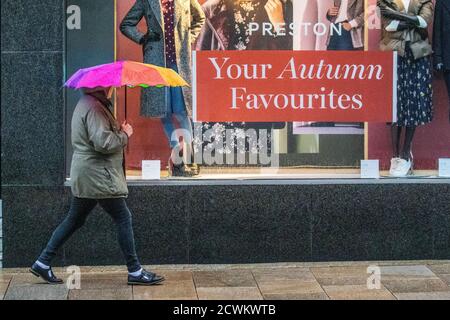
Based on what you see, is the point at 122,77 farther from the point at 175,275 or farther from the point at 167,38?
the point at 175,275

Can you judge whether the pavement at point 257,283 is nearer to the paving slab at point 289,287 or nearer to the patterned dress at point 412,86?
the paving slab at point 289,287

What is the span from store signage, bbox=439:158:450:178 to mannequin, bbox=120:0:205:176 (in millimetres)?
2357

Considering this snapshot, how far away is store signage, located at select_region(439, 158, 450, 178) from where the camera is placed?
361 inches

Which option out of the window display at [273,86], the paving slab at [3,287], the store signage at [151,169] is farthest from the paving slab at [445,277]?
the paving slab at [3,287]

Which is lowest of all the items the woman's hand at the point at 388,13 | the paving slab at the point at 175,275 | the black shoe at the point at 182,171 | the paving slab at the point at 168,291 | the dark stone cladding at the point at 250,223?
the paving slab at the point at 168,291

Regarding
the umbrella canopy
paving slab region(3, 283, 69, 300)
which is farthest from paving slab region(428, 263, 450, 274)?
paving slab region(3, 283, 69, 300)

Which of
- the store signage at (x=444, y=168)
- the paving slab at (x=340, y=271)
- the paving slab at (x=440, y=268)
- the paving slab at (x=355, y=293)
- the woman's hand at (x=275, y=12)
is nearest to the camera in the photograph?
the paving slab at (x=355, y=293)

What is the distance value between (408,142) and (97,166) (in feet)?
10.6

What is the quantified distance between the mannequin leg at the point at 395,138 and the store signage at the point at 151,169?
226 cm

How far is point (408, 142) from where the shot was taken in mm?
9250

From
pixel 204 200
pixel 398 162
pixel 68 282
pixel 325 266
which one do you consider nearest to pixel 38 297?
pixel 68 282

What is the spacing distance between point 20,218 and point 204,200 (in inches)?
66.0

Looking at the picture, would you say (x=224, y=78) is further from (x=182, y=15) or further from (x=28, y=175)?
(x=28, y=175)

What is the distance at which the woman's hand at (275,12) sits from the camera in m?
9.06
